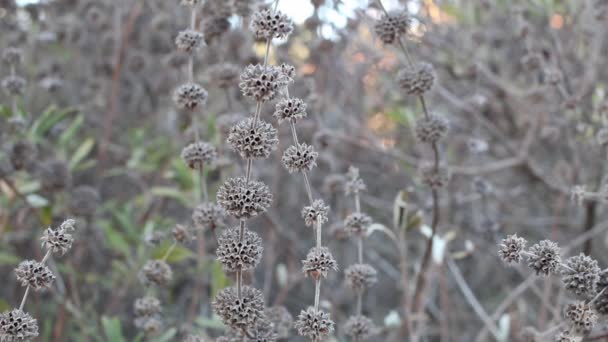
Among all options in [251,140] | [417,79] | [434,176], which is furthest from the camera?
[434,176]

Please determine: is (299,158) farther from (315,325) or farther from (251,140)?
(315,325)

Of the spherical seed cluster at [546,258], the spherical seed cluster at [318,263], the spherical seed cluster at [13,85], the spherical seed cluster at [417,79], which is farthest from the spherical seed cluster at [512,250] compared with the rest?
the spherical seed cluster at [13,85]

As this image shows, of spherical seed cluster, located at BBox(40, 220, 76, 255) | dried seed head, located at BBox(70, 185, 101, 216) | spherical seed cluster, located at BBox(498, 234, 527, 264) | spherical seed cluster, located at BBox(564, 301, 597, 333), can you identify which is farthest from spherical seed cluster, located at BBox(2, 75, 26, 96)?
spherical seed cluster, located at BBox(564, 301, 597, 333)

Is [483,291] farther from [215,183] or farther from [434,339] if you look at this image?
[215,183]

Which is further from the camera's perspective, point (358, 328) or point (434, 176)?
point (434, 176)

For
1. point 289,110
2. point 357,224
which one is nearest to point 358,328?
point 357,224

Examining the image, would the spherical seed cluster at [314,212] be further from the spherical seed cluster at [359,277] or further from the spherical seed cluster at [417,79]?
the spherical seed cluster at [417,79]

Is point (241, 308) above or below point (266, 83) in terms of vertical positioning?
below
